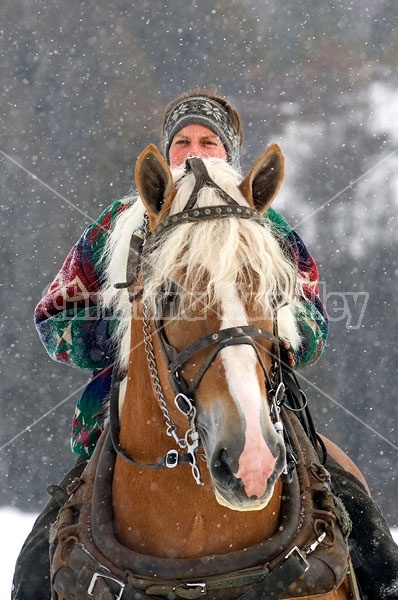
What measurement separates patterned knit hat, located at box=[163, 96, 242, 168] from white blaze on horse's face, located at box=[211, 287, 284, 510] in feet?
5.80

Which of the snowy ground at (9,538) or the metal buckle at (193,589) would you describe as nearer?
the metal buckle at (193,589)

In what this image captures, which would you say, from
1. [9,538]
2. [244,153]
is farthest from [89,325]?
[244,153]

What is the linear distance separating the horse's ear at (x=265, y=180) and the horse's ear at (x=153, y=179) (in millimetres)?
248

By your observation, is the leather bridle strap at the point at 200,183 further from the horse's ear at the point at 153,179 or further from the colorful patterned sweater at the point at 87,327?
the colorful patterned sweater at the point at 87,327

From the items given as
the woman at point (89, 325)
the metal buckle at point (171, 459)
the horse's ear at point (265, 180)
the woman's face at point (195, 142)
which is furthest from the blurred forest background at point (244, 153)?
the metal buckle at point (171, 459)

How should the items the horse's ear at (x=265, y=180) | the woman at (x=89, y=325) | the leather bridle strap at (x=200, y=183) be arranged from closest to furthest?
the leather bridle strap at (x=200, y=183)
the horse's ear at (x=265, y=180)
the woman at (x=89, y=325)

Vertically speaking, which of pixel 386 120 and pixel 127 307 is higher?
pixel 386 120

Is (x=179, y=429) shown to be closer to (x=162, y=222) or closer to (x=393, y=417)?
(x=162, y=222)

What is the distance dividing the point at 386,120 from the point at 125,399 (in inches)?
343

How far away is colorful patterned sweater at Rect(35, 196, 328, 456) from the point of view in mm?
2777

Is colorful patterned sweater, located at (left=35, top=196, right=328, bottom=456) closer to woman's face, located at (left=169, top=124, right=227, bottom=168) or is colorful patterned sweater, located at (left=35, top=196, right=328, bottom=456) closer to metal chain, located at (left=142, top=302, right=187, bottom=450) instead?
woman's face, located at (left=169, top=124, right=227, bottom=168)

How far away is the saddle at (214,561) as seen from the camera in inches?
72.4

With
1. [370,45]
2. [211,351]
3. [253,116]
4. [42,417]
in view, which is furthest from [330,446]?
[370,45]

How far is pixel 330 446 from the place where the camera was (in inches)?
128
